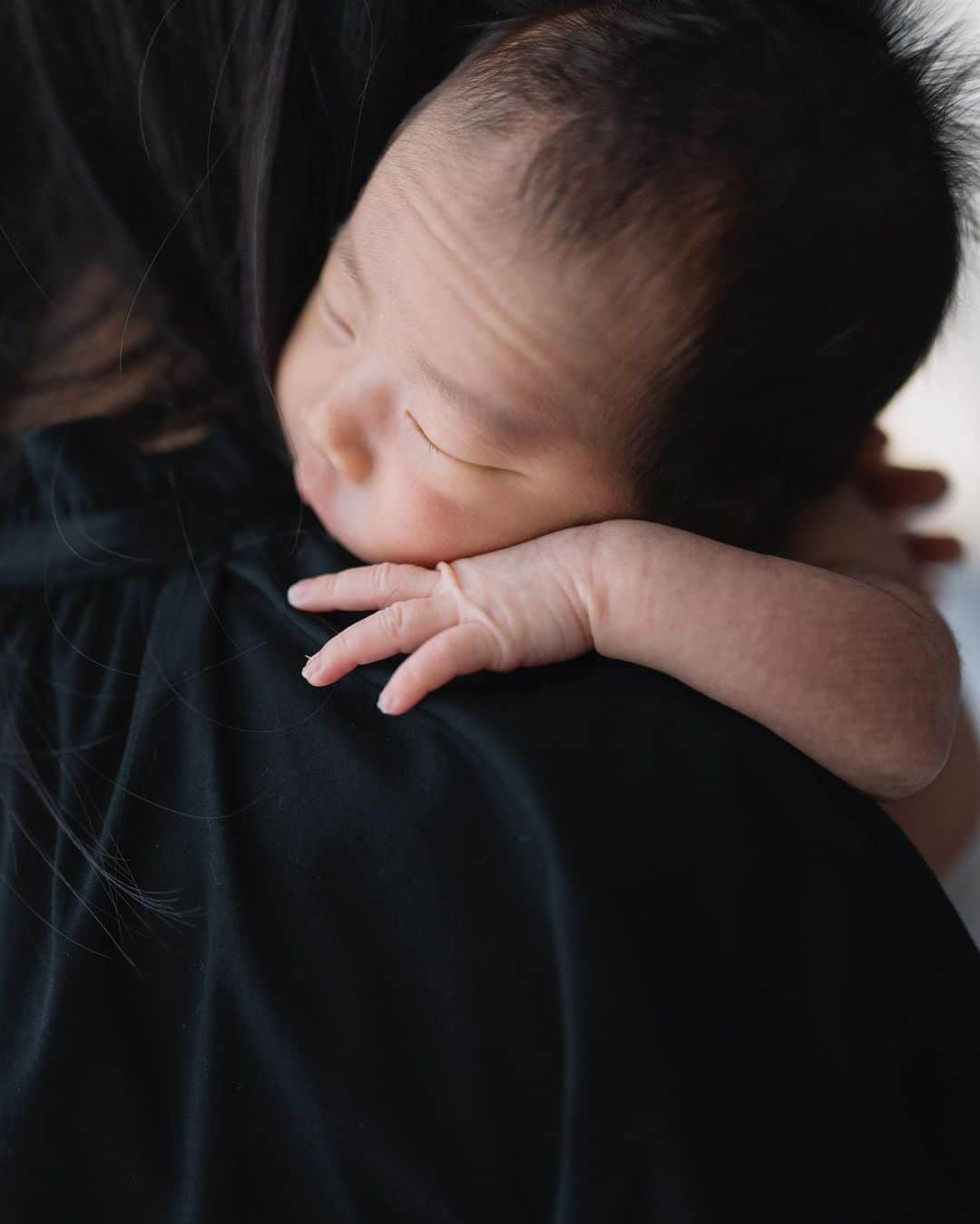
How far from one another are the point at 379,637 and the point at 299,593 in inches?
3.1

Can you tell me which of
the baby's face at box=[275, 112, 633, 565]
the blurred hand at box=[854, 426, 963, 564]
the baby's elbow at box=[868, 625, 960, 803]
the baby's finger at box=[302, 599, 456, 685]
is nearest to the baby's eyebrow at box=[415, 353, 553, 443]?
the baby's face at box=[275, 112, 633, 565]

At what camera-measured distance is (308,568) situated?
76cm

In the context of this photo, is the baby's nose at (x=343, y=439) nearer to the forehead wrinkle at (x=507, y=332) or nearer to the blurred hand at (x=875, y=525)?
the forehead wrinkle at (x=507, y=332)

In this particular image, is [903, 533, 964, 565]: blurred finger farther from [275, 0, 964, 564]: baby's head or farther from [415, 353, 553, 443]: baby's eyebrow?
[415, 353, 553, 443]: baby's eyebrow

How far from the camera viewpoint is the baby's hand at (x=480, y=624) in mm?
635

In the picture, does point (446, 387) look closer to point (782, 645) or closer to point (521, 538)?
point (521, 538)

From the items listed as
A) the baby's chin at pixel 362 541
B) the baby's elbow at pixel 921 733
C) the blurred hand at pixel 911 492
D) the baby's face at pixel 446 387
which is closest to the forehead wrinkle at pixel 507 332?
the baby's face at pixel 446 387

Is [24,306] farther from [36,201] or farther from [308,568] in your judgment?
[308,568]

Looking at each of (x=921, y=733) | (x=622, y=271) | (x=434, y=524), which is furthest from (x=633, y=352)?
(x=921, y=733)

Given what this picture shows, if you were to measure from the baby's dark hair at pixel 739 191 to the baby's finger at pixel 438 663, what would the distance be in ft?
0.51

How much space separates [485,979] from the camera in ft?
1.96

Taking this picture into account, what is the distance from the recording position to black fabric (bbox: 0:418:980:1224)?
1.87ft

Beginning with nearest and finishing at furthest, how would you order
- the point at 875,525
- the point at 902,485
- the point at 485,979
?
the point at 485,979
the point at 875,525
the point at 902,485

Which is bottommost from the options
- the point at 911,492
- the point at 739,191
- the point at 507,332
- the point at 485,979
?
the point at 485,979
